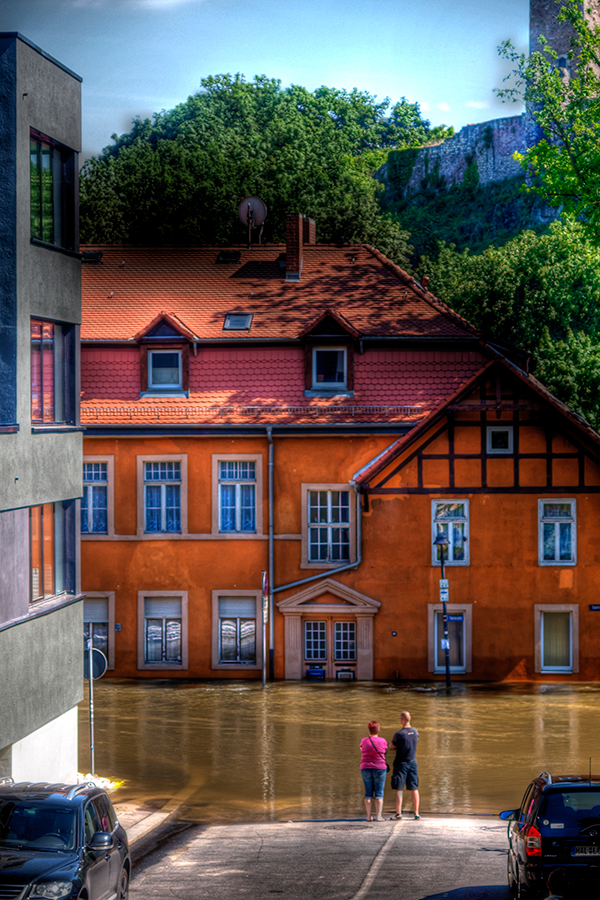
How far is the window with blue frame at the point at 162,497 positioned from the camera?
108ft

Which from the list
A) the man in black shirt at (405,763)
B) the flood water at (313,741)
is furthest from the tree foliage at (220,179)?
the man in black shirt at (405,763)

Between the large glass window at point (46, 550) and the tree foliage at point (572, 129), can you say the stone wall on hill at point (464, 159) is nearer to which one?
the tree foliage at point (572, 129)

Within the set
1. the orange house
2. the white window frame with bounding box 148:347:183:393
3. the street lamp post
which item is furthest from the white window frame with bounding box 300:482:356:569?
the white window frame with bounding box 148:347:183:393

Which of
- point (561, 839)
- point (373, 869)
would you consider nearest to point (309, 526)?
point (373, 869)

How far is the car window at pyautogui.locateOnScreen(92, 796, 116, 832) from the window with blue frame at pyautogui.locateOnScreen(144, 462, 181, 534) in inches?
770

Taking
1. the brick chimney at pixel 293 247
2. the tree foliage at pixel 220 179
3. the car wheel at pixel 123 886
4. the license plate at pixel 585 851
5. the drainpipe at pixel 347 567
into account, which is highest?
the tree foliage at pixel 220 179

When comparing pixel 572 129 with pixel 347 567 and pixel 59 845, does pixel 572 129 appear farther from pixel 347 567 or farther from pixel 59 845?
pixel 59 845

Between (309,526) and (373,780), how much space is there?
14567 mm

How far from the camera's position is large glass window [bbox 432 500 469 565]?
32.1 m

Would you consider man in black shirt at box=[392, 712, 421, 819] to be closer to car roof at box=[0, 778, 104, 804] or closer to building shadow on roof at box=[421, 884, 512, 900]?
building shadow on roof at box=[421, 884, 512, 900]

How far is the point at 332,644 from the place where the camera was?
32.1m

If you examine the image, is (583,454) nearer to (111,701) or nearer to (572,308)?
(111,701)

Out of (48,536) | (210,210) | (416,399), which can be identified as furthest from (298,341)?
(210,210)

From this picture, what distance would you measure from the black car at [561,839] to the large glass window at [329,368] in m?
21.5
